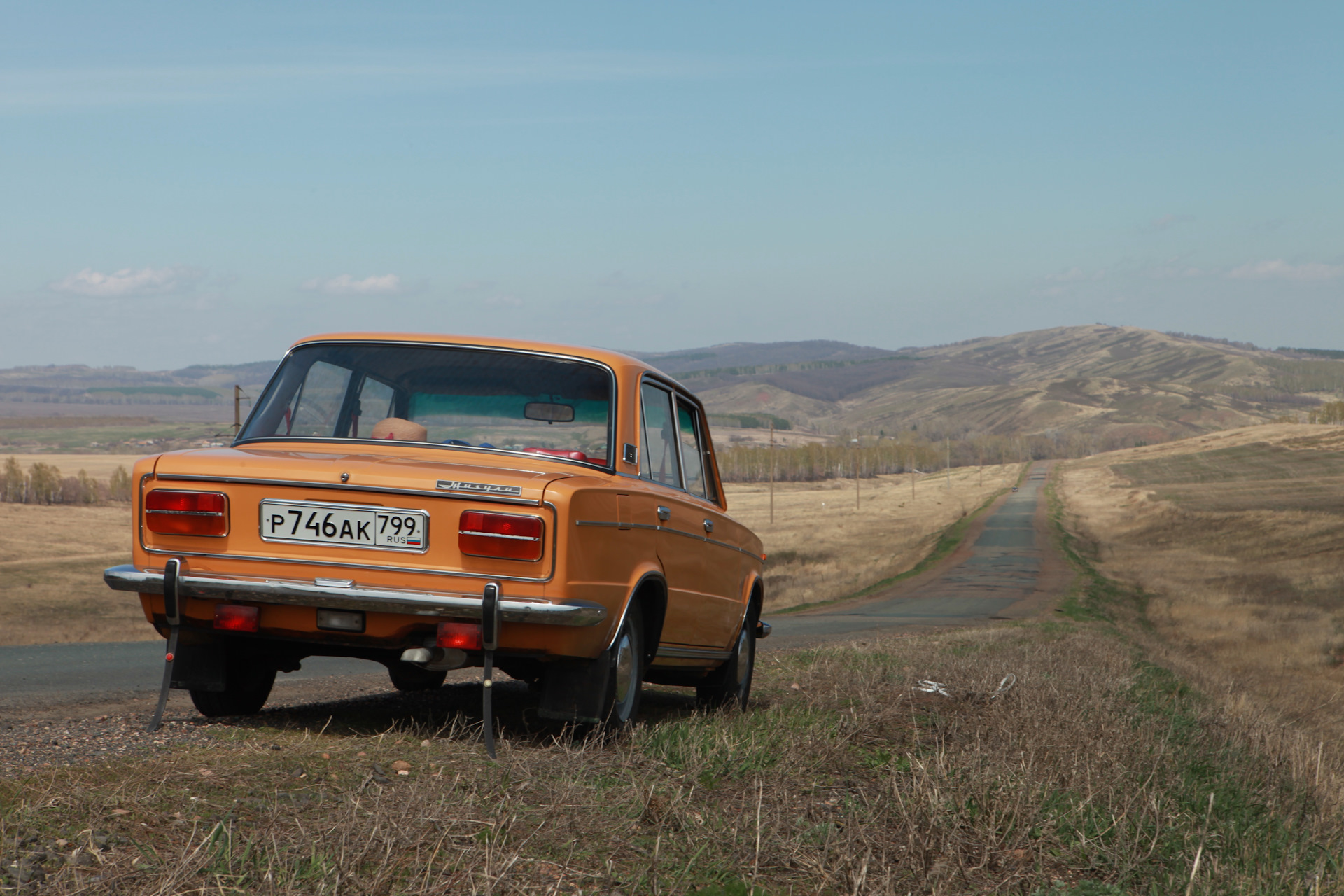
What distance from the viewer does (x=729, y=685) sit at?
23.8 feet

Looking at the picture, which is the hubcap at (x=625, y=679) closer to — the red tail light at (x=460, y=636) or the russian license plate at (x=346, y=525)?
the red tail light at (x=460, y=636)

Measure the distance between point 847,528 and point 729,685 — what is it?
229 feet

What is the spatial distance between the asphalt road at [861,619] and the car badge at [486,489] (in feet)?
15.5

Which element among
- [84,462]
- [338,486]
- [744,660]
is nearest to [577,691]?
[338,486]

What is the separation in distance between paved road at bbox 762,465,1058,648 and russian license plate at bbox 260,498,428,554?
12.2 m

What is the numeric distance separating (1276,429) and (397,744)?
467ft

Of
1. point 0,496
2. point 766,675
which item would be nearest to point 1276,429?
point 0,496

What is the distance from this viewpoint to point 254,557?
4785mm

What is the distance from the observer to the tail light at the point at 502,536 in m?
4.58

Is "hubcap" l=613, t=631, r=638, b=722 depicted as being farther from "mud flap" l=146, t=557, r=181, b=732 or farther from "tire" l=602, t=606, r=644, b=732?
"mud flap" l=146, t=557, r=181, b=732

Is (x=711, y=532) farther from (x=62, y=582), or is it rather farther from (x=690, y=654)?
(x=62, y=582)

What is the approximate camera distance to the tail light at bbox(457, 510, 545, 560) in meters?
4.58

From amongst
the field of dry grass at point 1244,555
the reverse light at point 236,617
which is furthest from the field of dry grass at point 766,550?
the reverse light at point 236,617

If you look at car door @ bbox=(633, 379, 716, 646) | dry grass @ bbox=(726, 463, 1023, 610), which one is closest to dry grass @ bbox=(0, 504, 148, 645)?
car door @ bbox=(633, 379, 716, 646)
